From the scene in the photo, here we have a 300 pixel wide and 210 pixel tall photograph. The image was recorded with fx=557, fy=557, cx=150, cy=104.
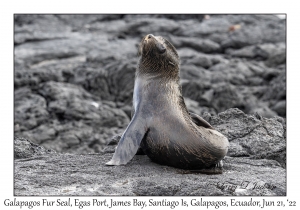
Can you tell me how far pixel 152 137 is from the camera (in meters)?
8.33

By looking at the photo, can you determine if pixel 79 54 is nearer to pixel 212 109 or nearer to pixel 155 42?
pixel 212 109

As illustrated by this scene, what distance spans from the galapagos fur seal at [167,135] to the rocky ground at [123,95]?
22 cm

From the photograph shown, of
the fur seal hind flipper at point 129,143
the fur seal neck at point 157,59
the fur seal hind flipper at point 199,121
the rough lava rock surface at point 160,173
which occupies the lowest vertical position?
the rough lava rock surface at point 160,173

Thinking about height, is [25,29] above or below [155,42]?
above

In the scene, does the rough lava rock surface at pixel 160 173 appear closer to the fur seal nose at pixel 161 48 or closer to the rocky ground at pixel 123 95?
the rocky ground at pixel 123 95

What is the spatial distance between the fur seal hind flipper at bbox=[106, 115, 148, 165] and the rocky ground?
0.17 m

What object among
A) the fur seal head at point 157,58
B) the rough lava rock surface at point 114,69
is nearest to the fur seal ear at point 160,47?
the fur seal head at point 157,58

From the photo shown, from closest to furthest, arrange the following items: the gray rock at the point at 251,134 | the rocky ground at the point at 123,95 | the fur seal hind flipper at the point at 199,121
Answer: the rocky ground at the point at 123,95, the fur seal hind flipper at the point at 199,121, the gray rock at the point at 251,134

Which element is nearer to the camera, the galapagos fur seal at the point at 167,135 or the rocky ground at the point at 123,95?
the rocky ground at the point at 123,95

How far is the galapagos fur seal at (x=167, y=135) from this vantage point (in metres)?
8.23

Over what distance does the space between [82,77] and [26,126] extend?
4.36 m

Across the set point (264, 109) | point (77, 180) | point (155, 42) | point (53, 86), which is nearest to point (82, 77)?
point (53, 86)

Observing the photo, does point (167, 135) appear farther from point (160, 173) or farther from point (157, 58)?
point (157, 58)

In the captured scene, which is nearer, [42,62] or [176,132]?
[176,132]
